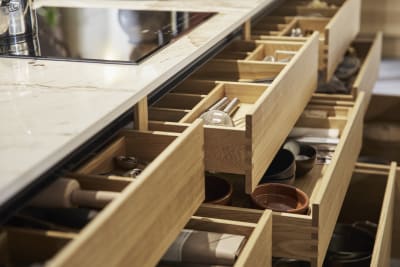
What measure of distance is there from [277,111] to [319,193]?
249 mm

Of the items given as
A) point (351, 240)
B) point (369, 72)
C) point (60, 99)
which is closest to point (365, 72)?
point (369, 72)

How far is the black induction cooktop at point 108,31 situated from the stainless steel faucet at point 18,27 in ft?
0.11

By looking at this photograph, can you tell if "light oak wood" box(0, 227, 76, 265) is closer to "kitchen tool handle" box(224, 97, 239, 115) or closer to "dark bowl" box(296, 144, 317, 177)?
"kitchen tool handle" box(224, 97, 239, 115)

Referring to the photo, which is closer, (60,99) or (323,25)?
(60,99)

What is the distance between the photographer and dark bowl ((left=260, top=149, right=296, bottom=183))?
1981mm

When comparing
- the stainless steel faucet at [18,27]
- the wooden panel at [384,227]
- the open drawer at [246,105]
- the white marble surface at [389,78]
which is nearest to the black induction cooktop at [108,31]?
the stainless steel faucet at [18,27]

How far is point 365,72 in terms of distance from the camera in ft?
9.17

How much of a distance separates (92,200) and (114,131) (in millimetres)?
369

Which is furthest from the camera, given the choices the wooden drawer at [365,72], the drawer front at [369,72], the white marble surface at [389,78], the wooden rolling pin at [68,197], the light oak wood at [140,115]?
the white marble surface at [389,78]

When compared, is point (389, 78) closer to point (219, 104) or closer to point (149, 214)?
point (219, 104)

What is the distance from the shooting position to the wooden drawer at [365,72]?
251cm

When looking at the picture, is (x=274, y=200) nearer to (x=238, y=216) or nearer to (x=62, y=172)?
(x=238, y=216)

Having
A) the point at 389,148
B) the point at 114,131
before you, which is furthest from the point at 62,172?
the point at 389,148

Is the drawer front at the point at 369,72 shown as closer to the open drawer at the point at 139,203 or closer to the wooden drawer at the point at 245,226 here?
the wooden drawer at the point at 245,226
